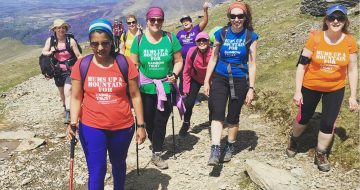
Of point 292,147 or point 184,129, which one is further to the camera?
point 184,129

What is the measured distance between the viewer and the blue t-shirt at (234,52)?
312 inches

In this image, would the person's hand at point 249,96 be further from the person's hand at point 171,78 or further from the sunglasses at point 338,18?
the sunglasses at point 338,18

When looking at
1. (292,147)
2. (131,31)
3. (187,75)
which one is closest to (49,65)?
(131,31)

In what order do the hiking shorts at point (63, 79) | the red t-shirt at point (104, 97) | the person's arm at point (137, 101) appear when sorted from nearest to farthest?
the red t-shirt at point (104, 97) → the person's arm at point (137, 101) → the hiking shorts at point (63, 79)

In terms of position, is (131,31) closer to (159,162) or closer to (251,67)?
(159,162)

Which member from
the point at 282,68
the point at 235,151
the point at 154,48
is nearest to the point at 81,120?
the point at 154,48

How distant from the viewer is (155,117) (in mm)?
8641

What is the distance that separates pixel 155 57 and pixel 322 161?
4.14m

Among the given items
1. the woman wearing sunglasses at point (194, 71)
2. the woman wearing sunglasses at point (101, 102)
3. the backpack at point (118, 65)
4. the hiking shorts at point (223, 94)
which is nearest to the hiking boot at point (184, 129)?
the woman wearing sunglasses at point (194, 71)

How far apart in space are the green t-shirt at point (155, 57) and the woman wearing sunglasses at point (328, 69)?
2.65 meters

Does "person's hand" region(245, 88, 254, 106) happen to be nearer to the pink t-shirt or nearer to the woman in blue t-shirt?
the woman in blue t-shirt

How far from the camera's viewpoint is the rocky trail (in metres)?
8.09

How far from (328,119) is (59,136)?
300 inches

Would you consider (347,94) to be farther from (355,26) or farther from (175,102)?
(355,26)
